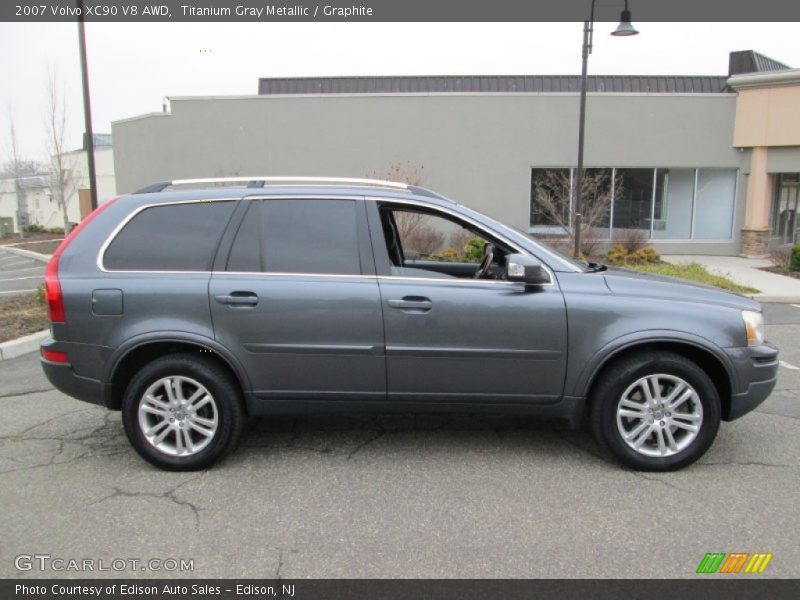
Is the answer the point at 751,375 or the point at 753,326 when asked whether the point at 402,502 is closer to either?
the point at 751,375

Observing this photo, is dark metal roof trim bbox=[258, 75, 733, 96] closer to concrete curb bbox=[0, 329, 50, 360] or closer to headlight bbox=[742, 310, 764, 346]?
concrete curb bbox=[0, 329, 50, 360]

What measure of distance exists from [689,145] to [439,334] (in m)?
16.7

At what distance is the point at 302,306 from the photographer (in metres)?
3.94

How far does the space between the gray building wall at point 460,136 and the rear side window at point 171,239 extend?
14531mm

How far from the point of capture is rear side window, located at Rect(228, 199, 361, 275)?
13.3ft

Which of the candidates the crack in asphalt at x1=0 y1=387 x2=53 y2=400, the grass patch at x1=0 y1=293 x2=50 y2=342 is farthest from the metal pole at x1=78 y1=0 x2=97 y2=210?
the crack in asphalt at x1=0 y1=387 x2=53 y2=400

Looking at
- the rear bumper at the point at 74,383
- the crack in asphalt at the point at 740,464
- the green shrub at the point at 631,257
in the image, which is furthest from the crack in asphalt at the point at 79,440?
the green shrub at the point at 631,257

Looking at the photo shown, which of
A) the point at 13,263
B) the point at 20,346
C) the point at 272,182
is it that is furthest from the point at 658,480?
the point at 13,263

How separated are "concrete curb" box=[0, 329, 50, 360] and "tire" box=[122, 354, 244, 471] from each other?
4.09 meters

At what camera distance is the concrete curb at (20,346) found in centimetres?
709

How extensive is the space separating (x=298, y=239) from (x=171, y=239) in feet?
2.75

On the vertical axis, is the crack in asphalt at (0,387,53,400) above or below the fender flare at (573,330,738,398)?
below

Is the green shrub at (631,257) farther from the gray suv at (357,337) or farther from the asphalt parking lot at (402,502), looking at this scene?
the gray suv at (357,337)

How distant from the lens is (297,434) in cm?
472
